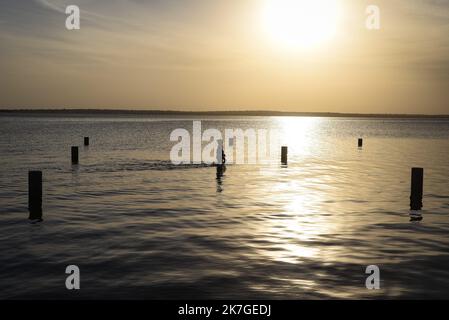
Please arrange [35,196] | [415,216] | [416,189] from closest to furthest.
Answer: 1. [35,196]
2. [415,216]
3. [416,189]

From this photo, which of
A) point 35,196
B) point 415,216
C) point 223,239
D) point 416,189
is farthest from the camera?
point 416,189

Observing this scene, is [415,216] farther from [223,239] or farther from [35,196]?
[35,196]

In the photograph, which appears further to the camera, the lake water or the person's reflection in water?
the person's reflection in water

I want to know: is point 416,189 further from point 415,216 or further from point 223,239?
point 223,239

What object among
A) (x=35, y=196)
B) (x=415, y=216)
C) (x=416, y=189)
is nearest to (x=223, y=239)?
(x=35, y=196)

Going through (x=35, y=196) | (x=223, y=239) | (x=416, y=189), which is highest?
(x=416, y=189)

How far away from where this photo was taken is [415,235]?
14.9 metres

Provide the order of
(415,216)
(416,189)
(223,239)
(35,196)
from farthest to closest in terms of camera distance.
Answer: (416,189)
(415,216)
(35,196)
(223,239)

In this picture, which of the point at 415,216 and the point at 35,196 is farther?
the point at 415,216

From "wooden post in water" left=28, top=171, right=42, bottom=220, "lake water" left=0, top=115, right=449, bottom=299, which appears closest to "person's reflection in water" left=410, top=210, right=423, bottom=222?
"lake water" left=0, top=115, right=449, bottom=299

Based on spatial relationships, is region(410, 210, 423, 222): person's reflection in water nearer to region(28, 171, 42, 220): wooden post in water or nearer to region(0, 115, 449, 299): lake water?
region(0, 115, 449, 299): lake water

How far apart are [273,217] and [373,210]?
167 inches

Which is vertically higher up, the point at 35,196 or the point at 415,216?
the point at 35,196

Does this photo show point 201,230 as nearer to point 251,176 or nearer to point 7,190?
point 7,190
